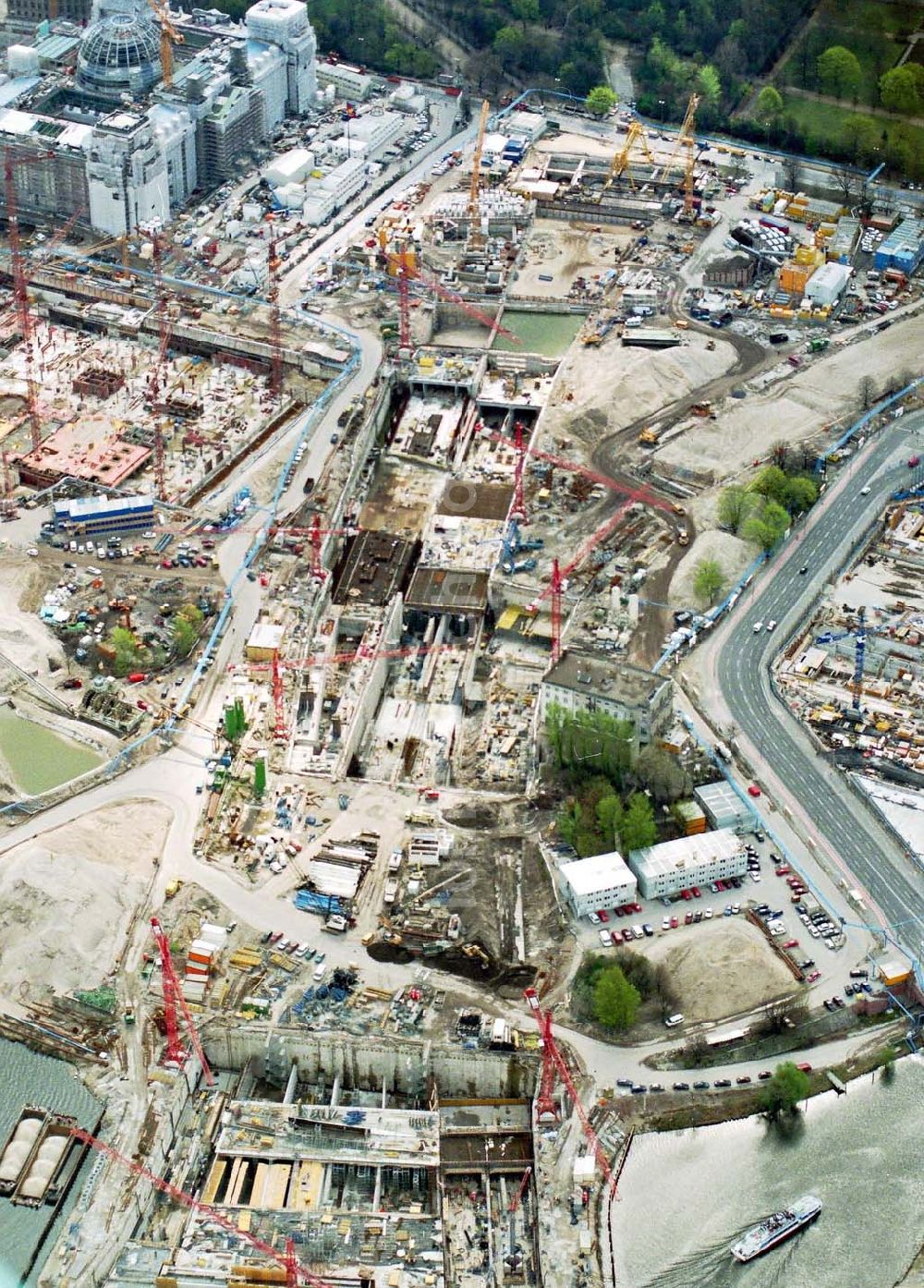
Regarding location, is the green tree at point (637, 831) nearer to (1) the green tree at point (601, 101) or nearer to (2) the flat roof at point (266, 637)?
(2) the flat roof at point (266, 637)

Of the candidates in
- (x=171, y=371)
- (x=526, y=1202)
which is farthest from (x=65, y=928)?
(x=171, y=371)

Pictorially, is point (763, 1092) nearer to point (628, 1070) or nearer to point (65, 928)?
point (628, 1070)

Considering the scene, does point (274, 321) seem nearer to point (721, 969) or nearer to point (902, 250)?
point (902, 250)

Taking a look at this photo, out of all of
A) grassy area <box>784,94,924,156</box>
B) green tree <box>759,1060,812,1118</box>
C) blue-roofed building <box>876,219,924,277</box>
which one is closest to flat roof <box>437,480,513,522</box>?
blue-roofed building <box>876,219,924,277</box>

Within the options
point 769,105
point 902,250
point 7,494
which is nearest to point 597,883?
point 7,494

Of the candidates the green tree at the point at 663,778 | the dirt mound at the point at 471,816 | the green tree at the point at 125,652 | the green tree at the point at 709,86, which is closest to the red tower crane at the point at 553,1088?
the dirt mound at the point at 471,816

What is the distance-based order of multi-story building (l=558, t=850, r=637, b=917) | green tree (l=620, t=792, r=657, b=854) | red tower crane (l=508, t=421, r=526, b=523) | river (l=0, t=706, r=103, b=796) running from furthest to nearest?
red tower crane (l=508, t=421, r=526, b=523)
river (l=0, t=706, r=103, b=796)
green tree (l=620, t=792, r=657, b=854)
multi-story building (l=558, t=850, r=637, b=917)

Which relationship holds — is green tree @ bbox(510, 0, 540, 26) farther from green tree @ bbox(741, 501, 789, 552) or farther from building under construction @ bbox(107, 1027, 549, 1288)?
building under construction @ bbox(107, 1027, 549, 1288)
